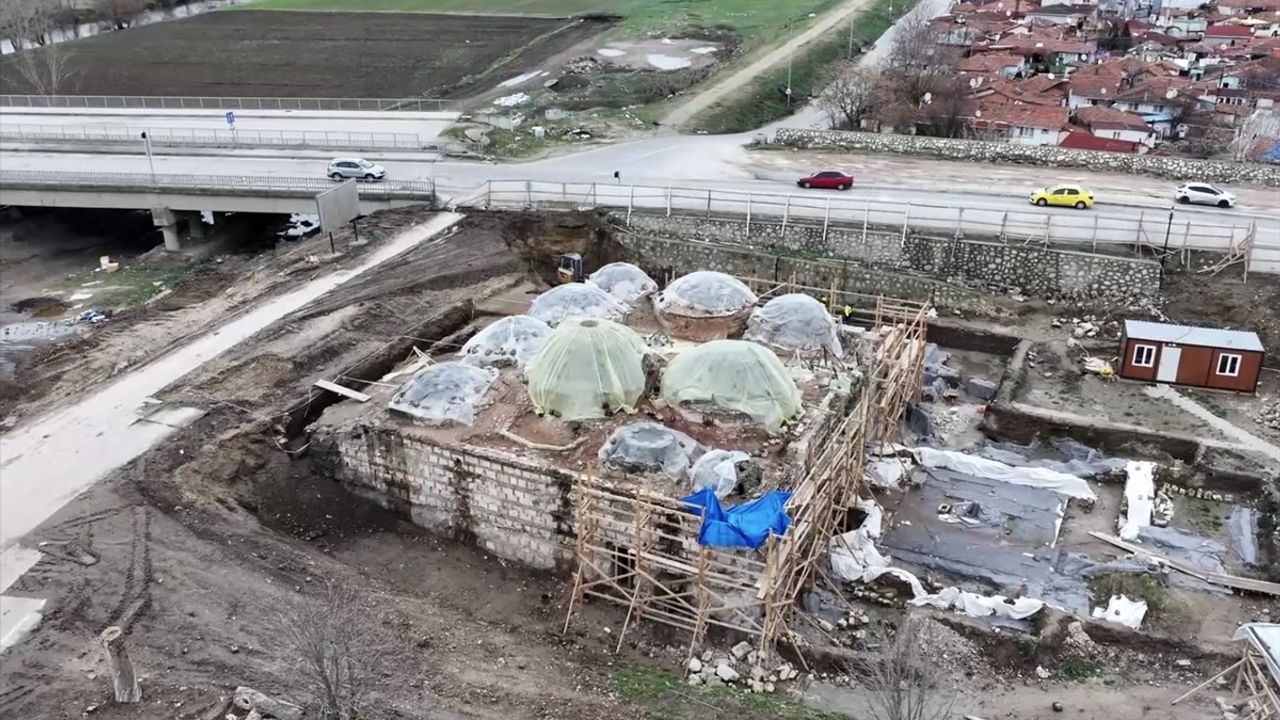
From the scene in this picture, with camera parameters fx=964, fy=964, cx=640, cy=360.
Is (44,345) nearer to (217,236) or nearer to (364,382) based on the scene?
(217,236)

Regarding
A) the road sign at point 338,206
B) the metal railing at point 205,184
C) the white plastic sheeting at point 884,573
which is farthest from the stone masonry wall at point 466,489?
the metal railing at point 205,184

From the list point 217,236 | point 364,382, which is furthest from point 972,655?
point 217,236

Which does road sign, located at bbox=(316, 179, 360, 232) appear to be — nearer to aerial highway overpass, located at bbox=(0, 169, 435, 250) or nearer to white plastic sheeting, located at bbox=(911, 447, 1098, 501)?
aerial highway overpass, located at bbox=(0, 169, 435, 250)

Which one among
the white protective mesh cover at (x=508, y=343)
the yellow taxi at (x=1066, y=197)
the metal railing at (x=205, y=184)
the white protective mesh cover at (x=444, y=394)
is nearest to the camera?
the white protective mesh cover at (x=444, y=394)

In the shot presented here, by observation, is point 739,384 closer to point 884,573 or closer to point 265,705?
point 884,573

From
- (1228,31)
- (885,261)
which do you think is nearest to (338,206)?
(885,261)

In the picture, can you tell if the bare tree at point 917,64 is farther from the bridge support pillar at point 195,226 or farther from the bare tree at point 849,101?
the bridge support pillar at point 195,226
